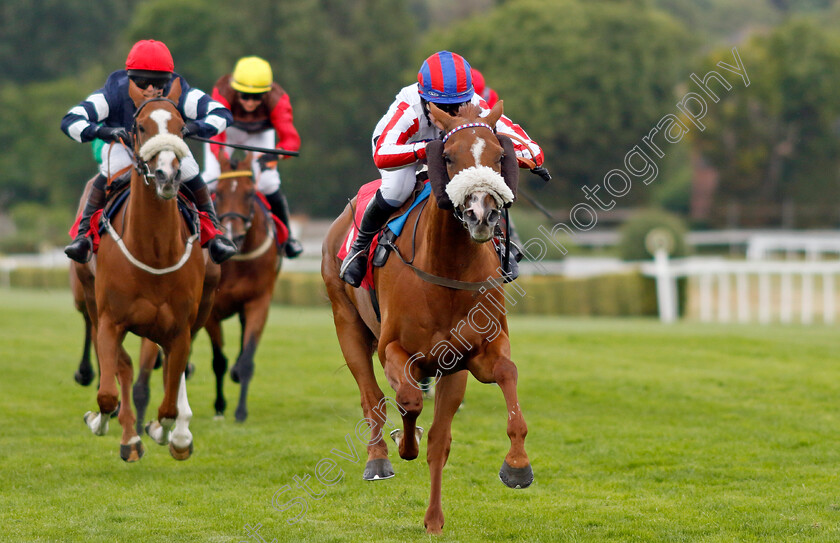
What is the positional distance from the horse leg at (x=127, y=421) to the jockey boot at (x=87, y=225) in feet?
3.18

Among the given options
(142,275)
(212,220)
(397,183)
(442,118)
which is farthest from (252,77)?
(442,118)

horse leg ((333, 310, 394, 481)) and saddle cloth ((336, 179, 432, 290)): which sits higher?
saddle cloth ((336, 179, 432, 290))

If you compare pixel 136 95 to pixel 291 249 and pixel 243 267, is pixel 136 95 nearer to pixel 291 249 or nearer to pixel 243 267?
pixel 243 267

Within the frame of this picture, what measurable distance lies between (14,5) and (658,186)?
37.9 m

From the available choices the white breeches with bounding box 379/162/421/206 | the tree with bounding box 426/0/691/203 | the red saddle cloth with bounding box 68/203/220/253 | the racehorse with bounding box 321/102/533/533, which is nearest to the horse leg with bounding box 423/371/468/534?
the racehorse with bounding box 321/102/533/533

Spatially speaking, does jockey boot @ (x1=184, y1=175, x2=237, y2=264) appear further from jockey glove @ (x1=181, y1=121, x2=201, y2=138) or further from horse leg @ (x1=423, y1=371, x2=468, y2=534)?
horse leg @ (x1=423, y1=371, x2=468, y2=534)

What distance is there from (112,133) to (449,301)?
250cm

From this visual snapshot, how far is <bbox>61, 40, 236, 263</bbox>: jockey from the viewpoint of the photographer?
22.6 ft

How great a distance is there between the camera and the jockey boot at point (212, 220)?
7.31m

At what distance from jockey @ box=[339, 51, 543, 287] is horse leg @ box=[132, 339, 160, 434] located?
2.41 metres

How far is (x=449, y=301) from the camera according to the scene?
5.42 metres

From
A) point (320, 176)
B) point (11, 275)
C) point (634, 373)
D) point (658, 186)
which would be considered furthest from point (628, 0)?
point (634, 373)

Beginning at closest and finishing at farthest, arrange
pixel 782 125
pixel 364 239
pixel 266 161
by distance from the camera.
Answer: pixel 364 239 < pixel 266 161 < pixel 782 125
